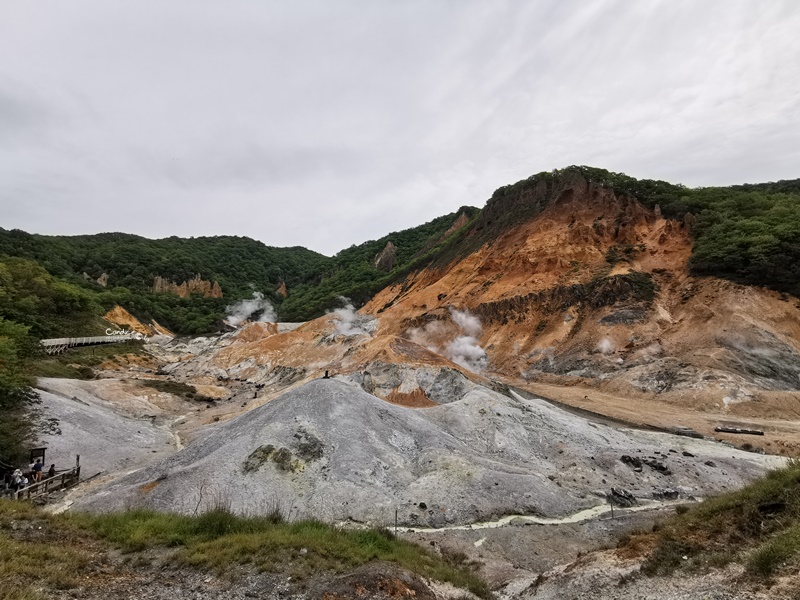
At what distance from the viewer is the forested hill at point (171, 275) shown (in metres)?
55.2

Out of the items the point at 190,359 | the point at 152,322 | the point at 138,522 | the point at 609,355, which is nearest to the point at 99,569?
the point at 138,522

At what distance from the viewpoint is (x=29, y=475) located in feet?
62.5

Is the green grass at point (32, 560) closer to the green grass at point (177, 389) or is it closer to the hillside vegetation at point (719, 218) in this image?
the green grass at point (177, 389)

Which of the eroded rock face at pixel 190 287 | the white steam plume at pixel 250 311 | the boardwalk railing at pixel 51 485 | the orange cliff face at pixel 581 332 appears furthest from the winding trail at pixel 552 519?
the eroded rock face at pixel 190 287

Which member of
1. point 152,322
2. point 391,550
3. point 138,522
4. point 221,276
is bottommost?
point 391,550

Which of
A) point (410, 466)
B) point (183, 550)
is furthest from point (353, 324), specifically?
point (183, 550)

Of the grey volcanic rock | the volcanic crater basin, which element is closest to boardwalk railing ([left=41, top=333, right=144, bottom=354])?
the grey volcanic rock

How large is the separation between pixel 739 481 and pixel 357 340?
37.3m

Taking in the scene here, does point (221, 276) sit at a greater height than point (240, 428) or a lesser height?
greater

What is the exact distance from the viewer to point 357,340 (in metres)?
51.0

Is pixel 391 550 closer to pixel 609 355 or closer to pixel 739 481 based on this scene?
pixel 739 481

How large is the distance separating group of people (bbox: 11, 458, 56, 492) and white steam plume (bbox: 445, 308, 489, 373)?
37.4 meters

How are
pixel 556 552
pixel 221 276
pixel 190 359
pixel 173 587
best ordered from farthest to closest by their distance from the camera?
pixel 221 276
pixel 190 359
pixel 556 552
pixel 173 587

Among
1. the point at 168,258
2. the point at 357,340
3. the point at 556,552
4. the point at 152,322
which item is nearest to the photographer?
the point at 556,552
